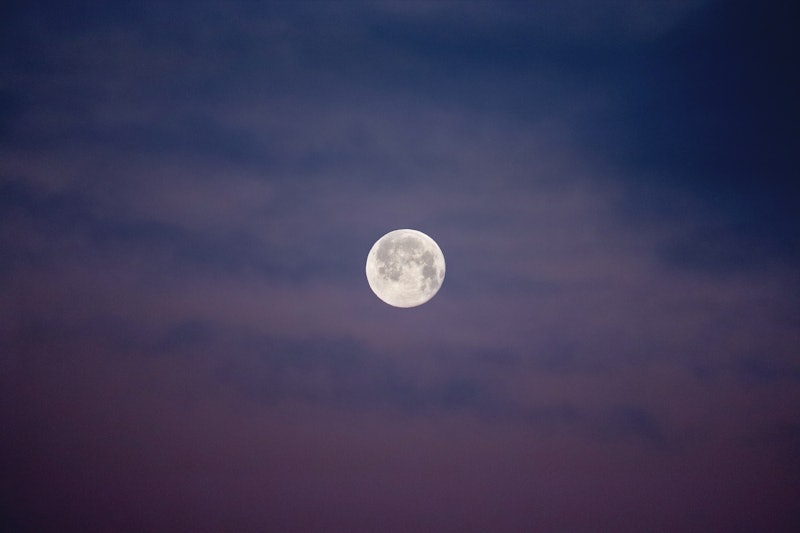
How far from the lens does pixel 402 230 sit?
15.6m

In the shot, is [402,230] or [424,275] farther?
[402,230]

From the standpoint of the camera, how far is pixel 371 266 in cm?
1496

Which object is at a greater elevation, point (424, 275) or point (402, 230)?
point (402, 230)

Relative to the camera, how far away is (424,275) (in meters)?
14.6

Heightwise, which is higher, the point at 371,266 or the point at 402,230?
the point at 402,230

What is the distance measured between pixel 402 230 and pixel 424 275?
2.26 m

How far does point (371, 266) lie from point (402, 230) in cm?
203

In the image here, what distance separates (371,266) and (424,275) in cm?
212
